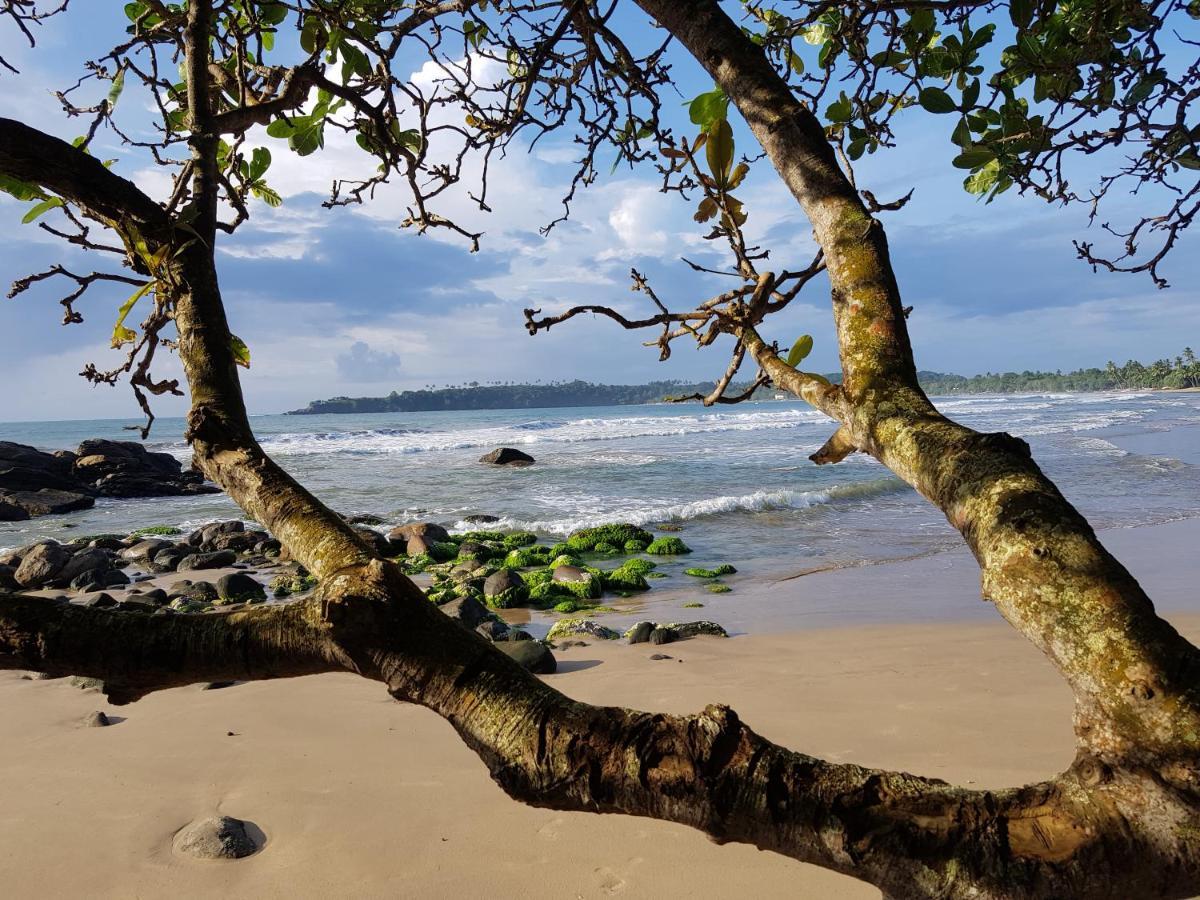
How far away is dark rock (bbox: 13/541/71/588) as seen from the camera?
1062 cm

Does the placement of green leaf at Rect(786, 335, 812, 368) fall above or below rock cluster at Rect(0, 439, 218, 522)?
above

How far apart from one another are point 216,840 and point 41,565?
997 cm

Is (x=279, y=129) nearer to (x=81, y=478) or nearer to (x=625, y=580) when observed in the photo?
(x=625, y=580)

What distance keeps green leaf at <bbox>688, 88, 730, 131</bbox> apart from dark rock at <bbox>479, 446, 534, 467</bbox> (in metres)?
24.9

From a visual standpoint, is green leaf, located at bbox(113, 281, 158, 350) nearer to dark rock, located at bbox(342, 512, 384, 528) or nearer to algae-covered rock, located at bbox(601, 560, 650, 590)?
algae-covered rock, located at bbox(601, 560, 650, 590)

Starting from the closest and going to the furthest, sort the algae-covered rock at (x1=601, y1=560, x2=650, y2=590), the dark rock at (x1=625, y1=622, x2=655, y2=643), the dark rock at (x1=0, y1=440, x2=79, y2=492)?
the dark rock at (x1=625, y1=622, x2=655, y2=643), the algae-covered rock at (x1=601, y1=560, x2=650, y2=590), the dark rock at (x1=0, y1=440, x2=79, y2=492)

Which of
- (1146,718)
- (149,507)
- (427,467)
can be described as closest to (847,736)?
(1146,718)

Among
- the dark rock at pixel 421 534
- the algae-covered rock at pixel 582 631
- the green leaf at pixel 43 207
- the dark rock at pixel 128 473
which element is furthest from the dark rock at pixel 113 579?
the dark rock at pixel 128 473

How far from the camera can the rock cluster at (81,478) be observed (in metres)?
19.9

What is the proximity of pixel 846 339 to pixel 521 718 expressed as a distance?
909mm

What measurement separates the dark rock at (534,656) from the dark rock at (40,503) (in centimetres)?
1814

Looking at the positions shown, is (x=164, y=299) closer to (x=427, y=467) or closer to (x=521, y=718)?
(x=521, y=718)

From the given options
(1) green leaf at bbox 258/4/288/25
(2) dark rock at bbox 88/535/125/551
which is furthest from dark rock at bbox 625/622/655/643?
(2) dark rock at bbox 88/535/125/551

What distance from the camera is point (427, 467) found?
27.2 m
